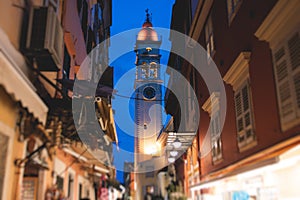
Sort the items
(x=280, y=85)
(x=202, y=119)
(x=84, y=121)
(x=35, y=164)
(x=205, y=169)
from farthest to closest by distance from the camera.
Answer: (x=202, y=119)
(x=205, y=169)
(x=84, y=121)
(x=35, y=164)
(x=280, y=85)

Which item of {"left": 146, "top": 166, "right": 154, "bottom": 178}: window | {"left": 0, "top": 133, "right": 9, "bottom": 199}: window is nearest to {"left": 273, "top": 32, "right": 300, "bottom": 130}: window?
{"left": 0, "top": 133, "right": 9, "bottom": 199}: window

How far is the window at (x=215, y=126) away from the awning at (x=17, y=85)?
586 centimetres

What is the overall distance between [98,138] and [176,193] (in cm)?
309

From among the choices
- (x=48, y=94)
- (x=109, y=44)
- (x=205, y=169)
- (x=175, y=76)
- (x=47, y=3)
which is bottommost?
(x=205, y=169)

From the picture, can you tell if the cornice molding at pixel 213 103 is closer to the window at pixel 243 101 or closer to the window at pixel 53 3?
the window at pixel 243 101

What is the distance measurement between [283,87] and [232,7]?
397 cm

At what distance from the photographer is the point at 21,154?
20.4ft

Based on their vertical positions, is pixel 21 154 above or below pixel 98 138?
below

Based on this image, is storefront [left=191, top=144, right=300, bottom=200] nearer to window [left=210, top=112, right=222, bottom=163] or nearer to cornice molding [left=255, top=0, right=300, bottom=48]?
cornice molding [left=255, top=0, right=300, bottom=48]

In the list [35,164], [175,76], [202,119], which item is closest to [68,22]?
[35,164]

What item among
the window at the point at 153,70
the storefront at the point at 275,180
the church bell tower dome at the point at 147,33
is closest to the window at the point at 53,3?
the storefront at the point at 275,180

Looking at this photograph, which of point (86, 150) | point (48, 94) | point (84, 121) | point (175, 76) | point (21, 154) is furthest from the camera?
point (175, 76)

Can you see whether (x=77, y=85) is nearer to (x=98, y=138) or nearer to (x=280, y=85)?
(x=98, y=138)

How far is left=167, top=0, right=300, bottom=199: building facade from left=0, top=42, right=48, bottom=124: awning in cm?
351
